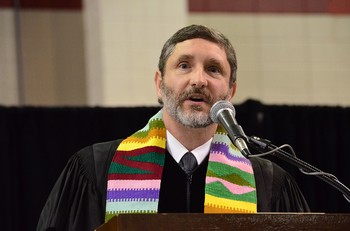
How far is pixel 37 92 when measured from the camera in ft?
24.2

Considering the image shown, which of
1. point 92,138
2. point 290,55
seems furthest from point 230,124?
point 290,55

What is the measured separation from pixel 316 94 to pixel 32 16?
2.40 metres

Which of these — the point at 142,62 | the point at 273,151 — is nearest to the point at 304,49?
the point at 142,62

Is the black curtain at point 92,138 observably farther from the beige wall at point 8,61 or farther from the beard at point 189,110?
the beard at point 189,110

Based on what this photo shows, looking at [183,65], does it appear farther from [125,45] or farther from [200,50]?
[125,45]

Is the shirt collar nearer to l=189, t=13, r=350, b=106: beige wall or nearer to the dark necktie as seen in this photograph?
the dark necktie

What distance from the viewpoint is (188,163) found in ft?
14.3

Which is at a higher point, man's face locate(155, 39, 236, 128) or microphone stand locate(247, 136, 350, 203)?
man's face locate(155, 39, 236, 128)

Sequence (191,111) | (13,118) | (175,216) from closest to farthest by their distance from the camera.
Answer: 1. (175,216)
2. (191,111)
3. (13,118)

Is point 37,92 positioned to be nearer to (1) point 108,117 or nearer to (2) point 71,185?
(1) point 108,117

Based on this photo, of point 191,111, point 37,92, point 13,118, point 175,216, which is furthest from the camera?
point 37,92

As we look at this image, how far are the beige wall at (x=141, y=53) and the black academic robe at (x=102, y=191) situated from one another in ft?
9.84

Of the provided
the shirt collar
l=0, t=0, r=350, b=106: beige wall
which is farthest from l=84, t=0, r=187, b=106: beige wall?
the shirt collar

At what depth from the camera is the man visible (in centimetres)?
411
